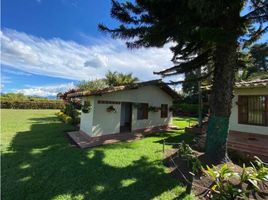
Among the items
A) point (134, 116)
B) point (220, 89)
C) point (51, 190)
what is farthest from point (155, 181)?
point (134, 116)

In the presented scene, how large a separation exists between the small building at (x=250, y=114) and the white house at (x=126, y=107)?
18.2 ft

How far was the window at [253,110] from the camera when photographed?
10.0 m

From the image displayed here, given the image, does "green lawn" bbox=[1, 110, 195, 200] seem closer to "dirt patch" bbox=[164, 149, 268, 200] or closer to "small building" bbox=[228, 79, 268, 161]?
"dirt patch" bbox=[164, 149, 268, 200]

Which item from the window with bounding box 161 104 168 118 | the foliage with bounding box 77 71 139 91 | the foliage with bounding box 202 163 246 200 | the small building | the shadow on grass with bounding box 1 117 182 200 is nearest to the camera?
the foliage with bounding box 202 163 246 200

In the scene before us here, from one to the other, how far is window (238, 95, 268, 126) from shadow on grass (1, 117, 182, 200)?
7.57 m

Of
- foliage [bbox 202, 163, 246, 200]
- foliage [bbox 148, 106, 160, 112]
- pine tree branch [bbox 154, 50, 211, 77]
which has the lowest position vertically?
foliage [bbox 202, 163, 246, 200]

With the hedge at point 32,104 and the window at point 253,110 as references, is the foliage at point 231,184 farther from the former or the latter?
the hedge at point 32,104

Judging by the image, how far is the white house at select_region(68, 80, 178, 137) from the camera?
10961 mm

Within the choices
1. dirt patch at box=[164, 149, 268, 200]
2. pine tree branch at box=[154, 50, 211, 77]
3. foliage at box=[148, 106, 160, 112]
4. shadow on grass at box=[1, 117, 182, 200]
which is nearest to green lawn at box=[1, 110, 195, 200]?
shadow on grass at box=[1, 117, 182, 200]

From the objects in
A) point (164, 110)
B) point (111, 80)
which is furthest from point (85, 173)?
point (111, 80)

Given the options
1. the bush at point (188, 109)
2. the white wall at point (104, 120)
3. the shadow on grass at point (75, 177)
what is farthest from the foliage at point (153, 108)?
the bush at point (188, 109)

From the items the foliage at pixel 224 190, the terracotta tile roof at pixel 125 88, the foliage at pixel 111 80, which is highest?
the foliage at pixel 111 80

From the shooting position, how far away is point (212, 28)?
17.4 feet

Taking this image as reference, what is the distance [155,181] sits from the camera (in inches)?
215
